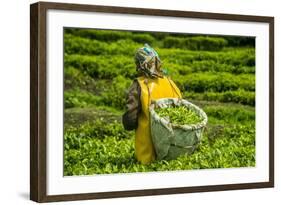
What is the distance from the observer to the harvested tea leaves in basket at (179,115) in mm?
3441

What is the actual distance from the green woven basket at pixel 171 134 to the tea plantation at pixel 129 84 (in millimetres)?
37

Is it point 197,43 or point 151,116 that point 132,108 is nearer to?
point 151,116

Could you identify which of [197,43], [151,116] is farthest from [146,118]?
[197,43]

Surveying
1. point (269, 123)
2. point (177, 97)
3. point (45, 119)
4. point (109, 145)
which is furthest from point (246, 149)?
point (45, 119)

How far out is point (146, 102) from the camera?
3.43 meters

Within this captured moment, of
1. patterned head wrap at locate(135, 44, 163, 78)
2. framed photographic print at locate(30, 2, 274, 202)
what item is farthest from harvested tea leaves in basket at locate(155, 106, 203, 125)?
patterned head wrap at locate(135, 44, 163, 78)

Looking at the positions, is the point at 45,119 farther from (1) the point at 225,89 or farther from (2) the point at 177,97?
(1) the point at 225,89

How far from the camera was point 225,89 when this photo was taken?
3635 mm

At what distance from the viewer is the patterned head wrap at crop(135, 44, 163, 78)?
135 inches

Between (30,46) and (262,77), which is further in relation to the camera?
(262,77)

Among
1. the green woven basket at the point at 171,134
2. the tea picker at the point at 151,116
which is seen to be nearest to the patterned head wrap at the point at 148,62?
the tea picker at the point at 151,116

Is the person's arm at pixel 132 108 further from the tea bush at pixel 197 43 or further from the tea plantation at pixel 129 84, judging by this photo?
the tea bush at pixel 197 43

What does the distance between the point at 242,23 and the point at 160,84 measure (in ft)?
1.53

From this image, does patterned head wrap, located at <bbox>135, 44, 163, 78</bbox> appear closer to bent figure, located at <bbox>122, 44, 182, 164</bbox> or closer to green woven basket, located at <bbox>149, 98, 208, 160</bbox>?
bent figure, located at <bbox>122, 44, 182, 164</bbox>
